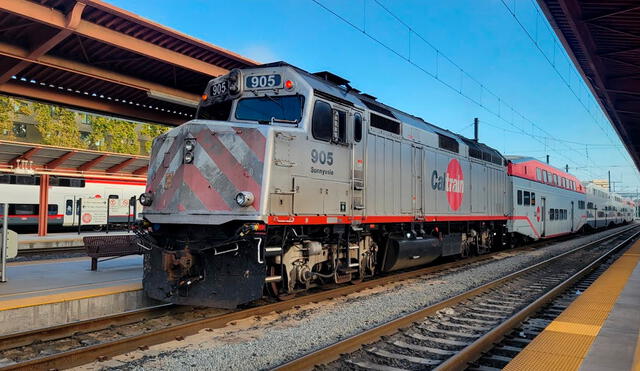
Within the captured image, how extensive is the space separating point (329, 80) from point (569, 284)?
289 inches

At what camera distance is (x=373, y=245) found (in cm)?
1011

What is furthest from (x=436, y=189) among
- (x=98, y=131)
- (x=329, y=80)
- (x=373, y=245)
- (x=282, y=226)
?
(x=98, y=131)

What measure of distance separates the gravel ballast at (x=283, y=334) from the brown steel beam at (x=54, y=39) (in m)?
5.61

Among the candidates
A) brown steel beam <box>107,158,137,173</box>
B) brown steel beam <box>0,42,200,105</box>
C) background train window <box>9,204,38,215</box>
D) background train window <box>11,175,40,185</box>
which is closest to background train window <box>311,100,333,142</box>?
brown steel beam <box>0,42,200,105</box>

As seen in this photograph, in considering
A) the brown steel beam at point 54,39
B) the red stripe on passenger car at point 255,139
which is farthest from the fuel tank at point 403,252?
the brown steel beam at point 54,39

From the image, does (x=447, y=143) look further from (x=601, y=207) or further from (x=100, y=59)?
(x=601, y=207)

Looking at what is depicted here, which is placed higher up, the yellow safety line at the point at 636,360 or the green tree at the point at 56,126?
the green tree at the point at 56,126

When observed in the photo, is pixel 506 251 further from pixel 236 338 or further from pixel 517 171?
pixel 236 338

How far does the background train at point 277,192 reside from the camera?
678 cm

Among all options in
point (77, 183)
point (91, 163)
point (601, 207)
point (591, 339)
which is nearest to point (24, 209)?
point (77, 183)

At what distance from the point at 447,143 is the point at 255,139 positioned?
8154 millimetres

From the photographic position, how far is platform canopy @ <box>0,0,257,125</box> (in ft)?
25.3

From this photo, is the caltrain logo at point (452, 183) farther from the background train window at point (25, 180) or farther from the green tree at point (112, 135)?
the green tree at point (112, 135)

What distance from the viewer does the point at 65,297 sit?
6.85 m
